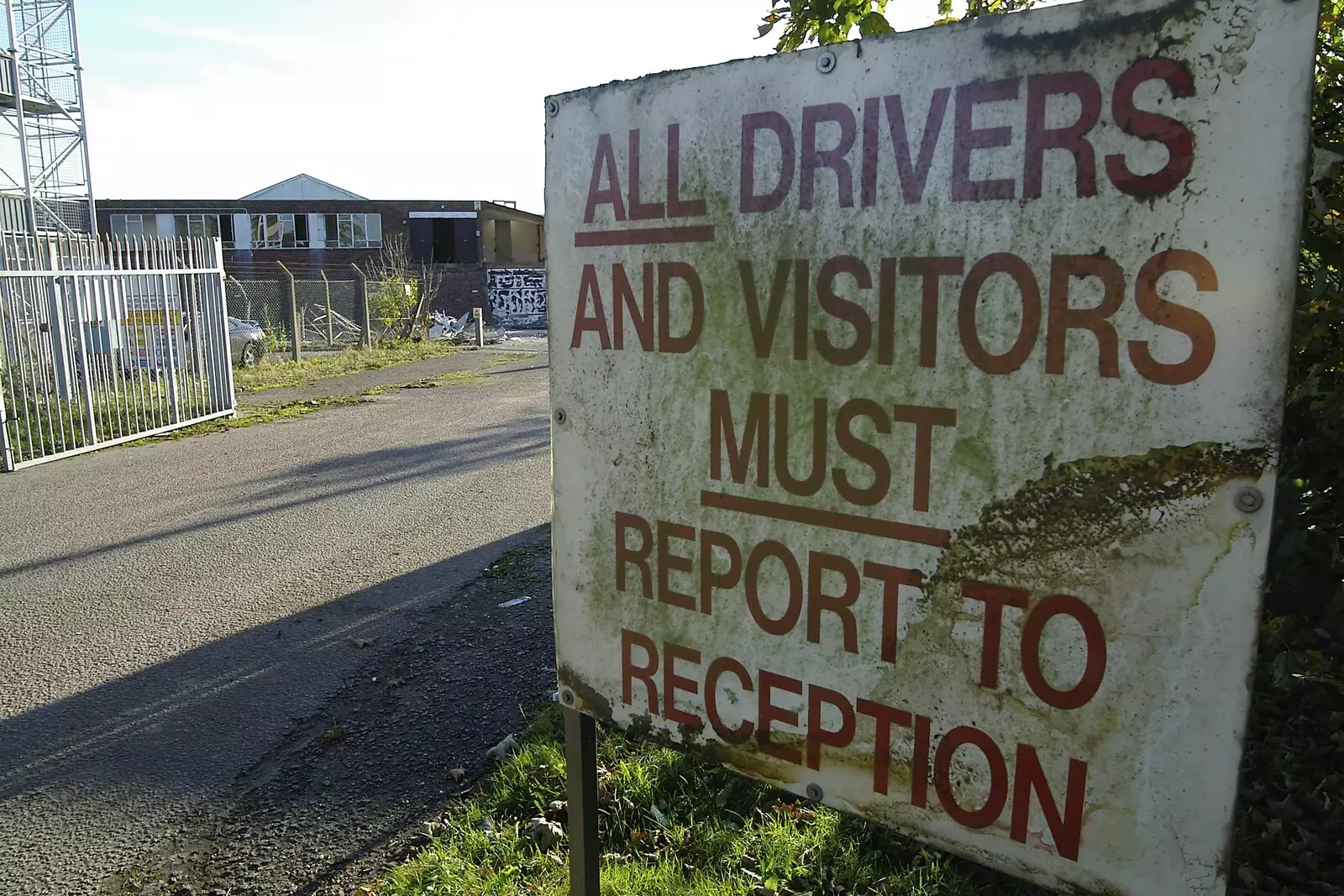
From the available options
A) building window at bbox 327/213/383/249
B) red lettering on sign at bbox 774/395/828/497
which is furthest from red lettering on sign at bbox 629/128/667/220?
building window at bbox 327/213/383/249

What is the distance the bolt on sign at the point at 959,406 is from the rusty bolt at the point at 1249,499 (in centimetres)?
1

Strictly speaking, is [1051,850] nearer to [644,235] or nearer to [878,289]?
[878,289]

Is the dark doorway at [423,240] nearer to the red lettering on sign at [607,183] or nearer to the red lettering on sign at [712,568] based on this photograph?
the red lettering on sign at [607,183]

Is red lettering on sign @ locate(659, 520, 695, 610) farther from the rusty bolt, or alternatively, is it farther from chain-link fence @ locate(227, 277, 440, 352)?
chain-link fence @ locate(227, 277, 440, 352)

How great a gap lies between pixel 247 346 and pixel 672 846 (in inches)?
681

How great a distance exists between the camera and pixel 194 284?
11.2m

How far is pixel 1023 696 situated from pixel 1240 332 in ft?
2.01

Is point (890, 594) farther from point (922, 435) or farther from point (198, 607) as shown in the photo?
point (198, 607)

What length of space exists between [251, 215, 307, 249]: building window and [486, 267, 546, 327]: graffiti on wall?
35.1 ft

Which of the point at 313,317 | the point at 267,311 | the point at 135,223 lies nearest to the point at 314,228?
the point at 135,223

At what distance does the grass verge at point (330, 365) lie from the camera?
51.2ft

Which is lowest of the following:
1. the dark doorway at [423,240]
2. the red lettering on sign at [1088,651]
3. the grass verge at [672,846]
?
the grass verge at [672,846]

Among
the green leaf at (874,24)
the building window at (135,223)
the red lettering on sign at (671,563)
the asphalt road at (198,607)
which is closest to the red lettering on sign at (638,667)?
the red lettering on sign at (671,563)

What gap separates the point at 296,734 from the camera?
366 centimetres
